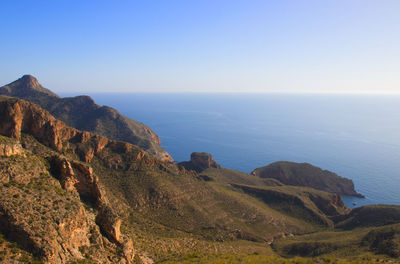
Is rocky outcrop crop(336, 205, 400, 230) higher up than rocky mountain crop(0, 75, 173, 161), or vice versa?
rocky mountain crop(0, 75, 173, 161)

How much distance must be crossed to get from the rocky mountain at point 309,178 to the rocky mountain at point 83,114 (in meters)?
57.8

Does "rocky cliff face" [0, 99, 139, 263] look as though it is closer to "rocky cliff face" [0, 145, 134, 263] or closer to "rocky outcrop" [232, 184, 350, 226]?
"rocky cliff face" [0, 145, 134, 263]

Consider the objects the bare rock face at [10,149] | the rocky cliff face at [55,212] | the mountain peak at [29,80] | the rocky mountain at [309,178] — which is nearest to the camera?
the rocky cliff face at [55,212]

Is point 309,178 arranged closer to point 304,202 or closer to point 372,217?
point 304,202

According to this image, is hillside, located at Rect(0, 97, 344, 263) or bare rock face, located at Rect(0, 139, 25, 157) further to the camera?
hillside, located at Rect(0, 97, 344, 263)

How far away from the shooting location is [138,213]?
4684 centimetres

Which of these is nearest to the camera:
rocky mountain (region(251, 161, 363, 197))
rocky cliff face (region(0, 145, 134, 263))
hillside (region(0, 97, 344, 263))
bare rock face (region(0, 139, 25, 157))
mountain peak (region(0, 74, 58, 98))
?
rocky cliff face (region(0, 145, 134, 263))

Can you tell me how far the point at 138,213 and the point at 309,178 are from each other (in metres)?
87.1

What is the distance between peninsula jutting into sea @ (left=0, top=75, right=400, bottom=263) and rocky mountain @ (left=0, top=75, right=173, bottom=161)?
57346 millimetres

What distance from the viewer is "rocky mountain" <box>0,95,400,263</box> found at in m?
19.7

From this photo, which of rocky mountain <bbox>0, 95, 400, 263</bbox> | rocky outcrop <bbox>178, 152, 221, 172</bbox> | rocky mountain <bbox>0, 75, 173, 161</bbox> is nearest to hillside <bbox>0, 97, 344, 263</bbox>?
rocky mountain <bbox>0, 95, 400, 263</bbox>

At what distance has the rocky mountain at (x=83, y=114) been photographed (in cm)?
12481

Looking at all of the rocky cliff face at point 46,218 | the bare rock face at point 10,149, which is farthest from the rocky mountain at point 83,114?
the rocky cliff face at point 46,218

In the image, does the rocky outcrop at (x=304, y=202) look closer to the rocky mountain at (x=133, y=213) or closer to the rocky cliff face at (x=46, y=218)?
the rocky mountain at (x=133, y=213)
